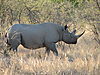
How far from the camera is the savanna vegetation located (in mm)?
6816

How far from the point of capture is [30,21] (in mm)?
13328

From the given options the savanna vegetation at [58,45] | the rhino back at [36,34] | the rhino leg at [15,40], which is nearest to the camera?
the savanna vegetation at [58,45]

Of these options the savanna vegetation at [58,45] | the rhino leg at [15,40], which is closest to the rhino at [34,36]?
the rhino leg at [15,40]

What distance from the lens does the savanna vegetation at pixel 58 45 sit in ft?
22.4

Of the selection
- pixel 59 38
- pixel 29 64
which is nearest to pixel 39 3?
pixel 59 38

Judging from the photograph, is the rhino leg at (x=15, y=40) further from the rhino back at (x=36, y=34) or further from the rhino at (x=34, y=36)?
the rhino back at (x=36, y=34)

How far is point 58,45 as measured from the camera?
43.6ft

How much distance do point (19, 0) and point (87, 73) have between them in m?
6.68

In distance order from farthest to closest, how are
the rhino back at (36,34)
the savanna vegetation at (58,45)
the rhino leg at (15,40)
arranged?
the rhino back at (36,34), the rhino leg at (15,40), the savanna vegetation at (58,45)

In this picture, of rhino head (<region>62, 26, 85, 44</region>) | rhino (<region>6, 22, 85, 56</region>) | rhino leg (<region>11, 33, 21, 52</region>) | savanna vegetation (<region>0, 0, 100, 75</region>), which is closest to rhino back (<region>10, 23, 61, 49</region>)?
rhino (<region>6, 22, 85, 56</region>)

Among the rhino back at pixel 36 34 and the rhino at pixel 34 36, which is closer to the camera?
the rhino at pixel 34 36

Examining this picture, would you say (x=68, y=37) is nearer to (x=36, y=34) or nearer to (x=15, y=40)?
(x=36, y=34)

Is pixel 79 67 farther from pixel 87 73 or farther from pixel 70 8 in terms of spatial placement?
pixel 70 8

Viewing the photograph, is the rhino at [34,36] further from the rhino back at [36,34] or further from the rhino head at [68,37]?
the rhino head at [68,37]
